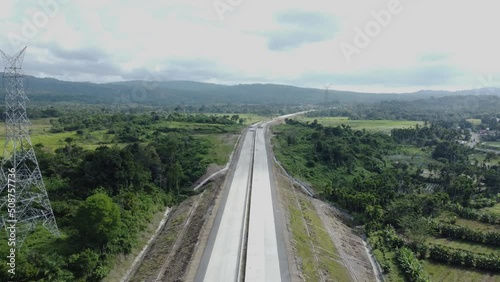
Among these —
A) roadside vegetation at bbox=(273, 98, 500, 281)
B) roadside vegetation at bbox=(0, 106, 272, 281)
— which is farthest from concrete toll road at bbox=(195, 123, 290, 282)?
roadside vegetation at bbox=(273, 98, 500, 281)

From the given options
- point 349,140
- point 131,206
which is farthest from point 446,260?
point 349,140

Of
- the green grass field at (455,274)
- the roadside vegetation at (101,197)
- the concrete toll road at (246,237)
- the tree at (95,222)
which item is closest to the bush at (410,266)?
the green grass field at (455,274)

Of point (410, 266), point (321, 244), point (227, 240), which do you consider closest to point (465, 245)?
point (410, 266)

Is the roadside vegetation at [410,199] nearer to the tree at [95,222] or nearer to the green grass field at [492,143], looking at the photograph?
the tree at [95,222]

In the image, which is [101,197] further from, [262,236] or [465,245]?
[465,245]

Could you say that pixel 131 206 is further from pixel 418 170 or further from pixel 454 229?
pixel 418 170

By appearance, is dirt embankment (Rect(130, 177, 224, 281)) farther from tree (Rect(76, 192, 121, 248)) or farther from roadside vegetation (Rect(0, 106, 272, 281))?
tree (Rect(76, 192, 121, 248))
